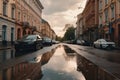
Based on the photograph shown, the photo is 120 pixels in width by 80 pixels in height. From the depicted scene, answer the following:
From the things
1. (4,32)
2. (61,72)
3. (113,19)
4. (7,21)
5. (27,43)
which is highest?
(113,19)

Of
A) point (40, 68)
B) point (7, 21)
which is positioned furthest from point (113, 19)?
point (40, 68)

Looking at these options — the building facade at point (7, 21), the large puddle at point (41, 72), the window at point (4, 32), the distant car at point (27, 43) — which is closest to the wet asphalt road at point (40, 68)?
the large puddle at point (41, 72)

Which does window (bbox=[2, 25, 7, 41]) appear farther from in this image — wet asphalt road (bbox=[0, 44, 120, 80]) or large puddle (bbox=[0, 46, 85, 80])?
large puddle (bbox=[0, 46, 85, 80])

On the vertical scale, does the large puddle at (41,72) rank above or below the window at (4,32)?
below

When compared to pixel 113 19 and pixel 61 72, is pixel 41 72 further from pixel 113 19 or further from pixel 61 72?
pixel 113 19

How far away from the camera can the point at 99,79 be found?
23.3 feet

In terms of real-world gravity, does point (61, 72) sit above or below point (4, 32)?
below

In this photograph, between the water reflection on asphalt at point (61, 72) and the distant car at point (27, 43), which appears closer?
the water reflection on asphalt at point (61, 72)

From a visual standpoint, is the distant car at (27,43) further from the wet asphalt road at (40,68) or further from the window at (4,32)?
the window at (4,32)

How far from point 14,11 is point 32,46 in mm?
21409

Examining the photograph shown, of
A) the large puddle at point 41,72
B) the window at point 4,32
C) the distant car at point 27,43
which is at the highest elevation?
the window at point 4,32

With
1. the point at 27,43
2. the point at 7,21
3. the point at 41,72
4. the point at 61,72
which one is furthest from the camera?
the point at 7,21

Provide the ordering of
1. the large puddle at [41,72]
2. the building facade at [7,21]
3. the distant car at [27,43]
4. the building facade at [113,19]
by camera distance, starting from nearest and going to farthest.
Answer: the large puddle at [41,72]
the distant car at [27,43]
the building facade at [7,21]
the building facade at [113,19]

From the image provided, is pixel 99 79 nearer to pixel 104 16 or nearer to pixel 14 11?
pixel 14 11
